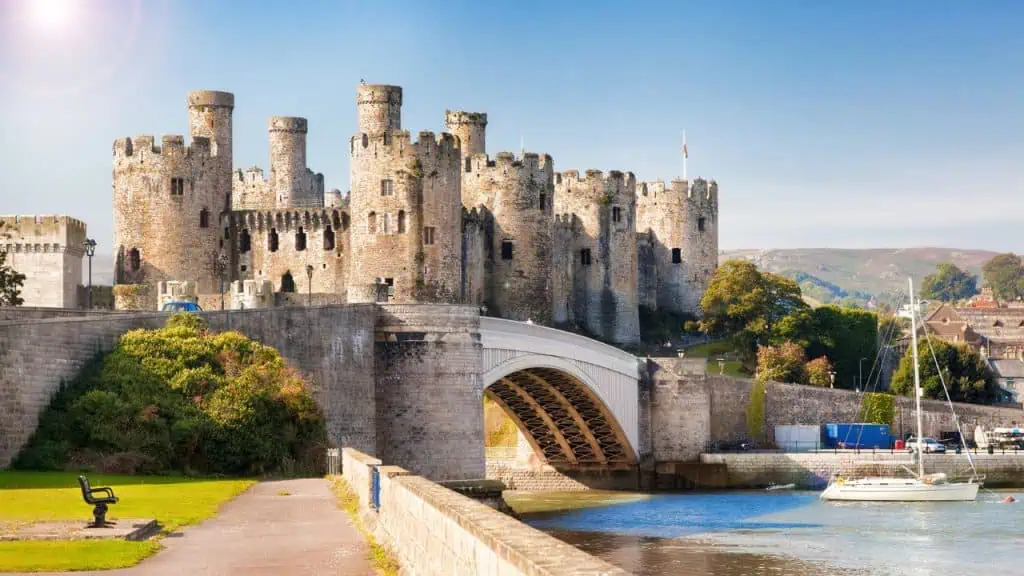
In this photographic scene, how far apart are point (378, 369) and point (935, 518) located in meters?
20.0

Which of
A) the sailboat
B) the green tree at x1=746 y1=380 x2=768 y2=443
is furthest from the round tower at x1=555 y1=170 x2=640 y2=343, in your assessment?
the sailboat

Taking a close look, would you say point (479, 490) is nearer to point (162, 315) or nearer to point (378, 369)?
point (378, 369)

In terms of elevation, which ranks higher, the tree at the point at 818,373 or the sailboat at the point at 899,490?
the tree at the point at 818,373

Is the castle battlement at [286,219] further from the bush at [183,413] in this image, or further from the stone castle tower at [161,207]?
the bush at [183,413]

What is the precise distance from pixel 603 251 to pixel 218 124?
1965 cm

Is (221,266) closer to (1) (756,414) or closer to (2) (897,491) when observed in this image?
(1) (756,414)

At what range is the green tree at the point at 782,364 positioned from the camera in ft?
253

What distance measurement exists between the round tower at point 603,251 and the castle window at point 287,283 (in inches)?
578

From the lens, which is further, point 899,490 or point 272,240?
point 272,240

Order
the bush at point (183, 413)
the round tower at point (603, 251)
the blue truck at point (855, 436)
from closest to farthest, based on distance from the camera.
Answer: the bush at point (183, 413), the blue truck at point (855, 436), the round tower at point (603, 251)

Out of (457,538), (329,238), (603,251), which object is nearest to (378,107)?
(329,238)

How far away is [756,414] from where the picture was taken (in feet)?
227

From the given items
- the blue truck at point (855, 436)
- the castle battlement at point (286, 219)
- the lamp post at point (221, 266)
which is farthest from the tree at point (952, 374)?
the lamp post at point (221, 266)

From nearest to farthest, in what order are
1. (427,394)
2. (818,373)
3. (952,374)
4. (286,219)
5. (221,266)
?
(427,394)
(221,266)
(286,219)
(818,373)
(952,374)
